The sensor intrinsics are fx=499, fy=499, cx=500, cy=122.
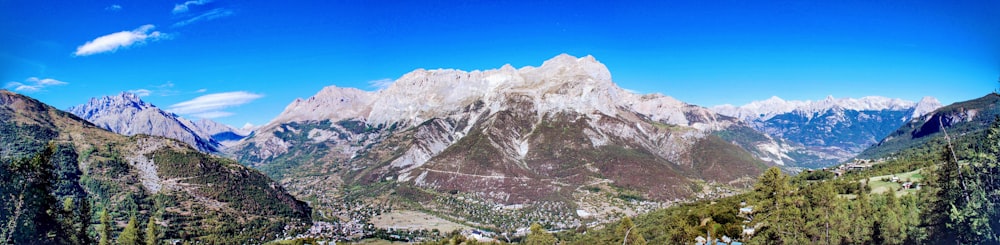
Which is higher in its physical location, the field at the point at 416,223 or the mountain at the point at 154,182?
the mountain at the point at 154,182

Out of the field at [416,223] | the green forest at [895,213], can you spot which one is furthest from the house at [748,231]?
the field at [416,223]

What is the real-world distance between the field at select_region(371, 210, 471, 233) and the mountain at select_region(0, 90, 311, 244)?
2695 cm

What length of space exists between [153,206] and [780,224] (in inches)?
6084

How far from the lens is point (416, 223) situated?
18388 cm

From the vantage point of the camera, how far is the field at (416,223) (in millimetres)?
175200

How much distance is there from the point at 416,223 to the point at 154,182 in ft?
273

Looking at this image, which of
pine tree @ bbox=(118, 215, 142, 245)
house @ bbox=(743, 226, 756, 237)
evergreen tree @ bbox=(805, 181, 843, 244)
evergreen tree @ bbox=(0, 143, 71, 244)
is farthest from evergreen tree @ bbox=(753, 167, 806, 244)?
pine tree @ bbox=(118, 215, 142, 245)

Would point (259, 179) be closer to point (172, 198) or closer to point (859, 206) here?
point (172, 198)

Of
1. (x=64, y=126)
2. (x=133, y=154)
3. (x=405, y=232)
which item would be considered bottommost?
(x=405, y=232)

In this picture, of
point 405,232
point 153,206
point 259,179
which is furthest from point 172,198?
point 405,232

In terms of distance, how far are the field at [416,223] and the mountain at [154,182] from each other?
27.0 meters

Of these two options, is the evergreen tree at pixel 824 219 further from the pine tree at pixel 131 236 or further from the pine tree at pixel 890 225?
the pine tree at pixel 131 236

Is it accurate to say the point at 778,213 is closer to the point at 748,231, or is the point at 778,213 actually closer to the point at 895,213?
the point at 895,213

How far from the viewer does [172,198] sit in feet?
476
